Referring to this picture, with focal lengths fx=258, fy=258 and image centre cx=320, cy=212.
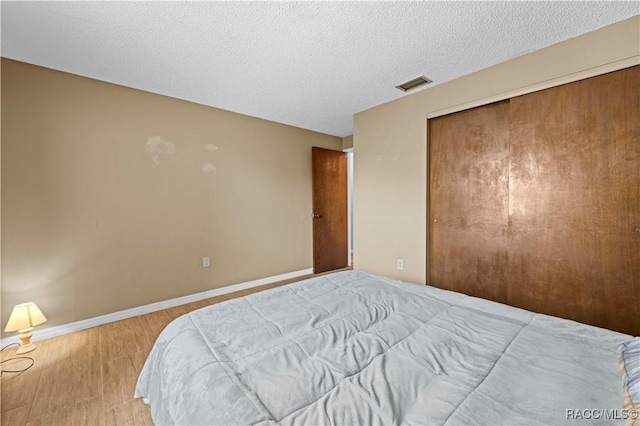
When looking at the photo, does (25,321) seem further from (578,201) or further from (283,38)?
(578,201)

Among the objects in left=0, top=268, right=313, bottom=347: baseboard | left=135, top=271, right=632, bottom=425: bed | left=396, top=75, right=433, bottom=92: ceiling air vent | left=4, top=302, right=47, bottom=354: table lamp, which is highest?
left=396, top=75, right=433, bottom=92: ceiling air vent

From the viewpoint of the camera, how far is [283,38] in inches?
74.8

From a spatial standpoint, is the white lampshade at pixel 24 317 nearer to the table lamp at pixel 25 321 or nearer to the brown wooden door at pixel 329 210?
the table lamp at pixel 25 321

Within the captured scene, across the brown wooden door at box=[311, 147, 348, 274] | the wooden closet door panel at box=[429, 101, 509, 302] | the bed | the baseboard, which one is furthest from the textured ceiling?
the baseboard

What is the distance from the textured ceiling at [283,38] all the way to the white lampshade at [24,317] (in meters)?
2.04

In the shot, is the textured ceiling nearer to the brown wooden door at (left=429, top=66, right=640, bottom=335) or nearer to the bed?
the brown wooden door at (left=429, top=66, right=640, bottom=335)

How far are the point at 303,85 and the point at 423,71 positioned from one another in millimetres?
1161

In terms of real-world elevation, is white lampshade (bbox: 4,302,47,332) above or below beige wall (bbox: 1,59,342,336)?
below

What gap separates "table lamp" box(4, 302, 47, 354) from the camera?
2.03 metres

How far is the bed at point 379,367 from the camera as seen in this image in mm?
774

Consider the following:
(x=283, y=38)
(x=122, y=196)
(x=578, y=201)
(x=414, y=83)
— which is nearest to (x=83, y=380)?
(x=122, y=196)

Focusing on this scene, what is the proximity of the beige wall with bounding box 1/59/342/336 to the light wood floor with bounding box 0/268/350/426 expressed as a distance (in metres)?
0.37

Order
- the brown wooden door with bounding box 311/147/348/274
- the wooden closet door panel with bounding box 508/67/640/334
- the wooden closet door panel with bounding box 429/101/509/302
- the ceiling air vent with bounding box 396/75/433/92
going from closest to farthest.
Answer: the wooden closet door panel with bounding box 508/67/640/334 → the wooden closet door panel with bounding box 429/101/509/302 → the ceiling air vent with bounding box 396/75/433/92 → the brown wooden door with bounding box 311/147/348/274

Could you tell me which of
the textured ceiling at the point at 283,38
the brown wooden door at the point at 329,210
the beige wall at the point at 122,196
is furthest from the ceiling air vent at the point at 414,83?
the beige wall at the point at 122,196
